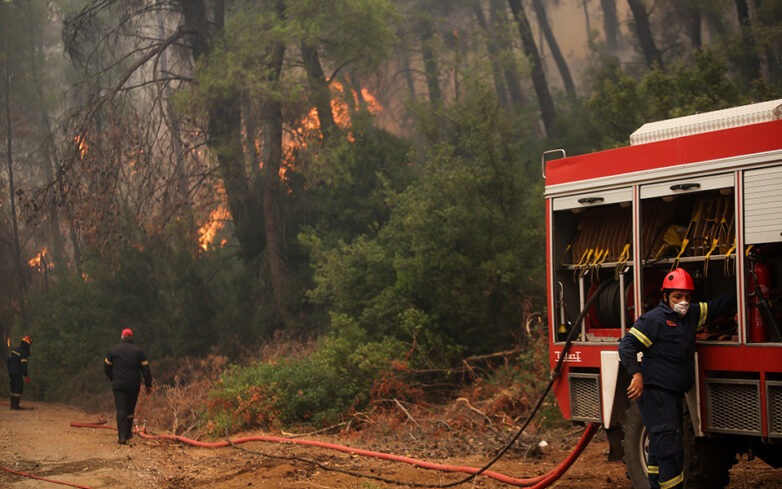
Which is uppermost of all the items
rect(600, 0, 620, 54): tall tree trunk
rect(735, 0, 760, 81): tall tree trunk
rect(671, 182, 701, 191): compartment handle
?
rect(600, 0, 620, 54): tall tree trunk

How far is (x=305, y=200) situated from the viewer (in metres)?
27.2

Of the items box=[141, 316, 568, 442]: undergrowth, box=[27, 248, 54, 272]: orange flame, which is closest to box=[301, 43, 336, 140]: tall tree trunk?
box=[141, 316, 568, 442]: undergrowth

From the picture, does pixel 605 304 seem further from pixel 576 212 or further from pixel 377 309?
pixel 377 309

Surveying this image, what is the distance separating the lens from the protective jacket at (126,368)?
15477 mm

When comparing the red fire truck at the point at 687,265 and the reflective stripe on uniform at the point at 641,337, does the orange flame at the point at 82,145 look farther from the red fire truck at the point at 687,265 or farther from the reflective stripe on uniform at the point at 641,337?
the reflective stripe on uniform at the point at 641,337

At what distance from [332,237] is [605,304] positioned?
17.4m

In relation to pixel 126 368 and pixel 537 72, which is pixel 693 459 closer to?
pixel 126 368

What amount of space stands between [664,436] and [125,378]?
34.3 ft

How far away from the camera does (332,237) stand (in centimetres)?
2588

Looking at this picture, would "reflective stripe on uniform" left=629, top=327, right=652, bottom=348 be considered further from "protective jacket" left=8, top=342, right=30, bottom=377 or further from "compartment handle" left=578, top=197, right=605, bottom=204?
"protective jacket" left=8, top=342, right=30, bottom=377

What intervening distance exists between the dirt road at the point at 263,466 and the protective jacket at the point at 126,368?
38.6 inches

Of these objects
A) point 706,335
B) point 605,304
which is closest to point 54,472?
point 605,304

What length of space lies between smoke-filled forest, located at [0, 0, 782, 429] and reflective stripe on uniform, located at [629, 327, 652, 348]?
7942mm

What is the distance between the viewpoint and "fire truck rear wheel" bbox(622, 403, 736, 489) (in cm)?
771
